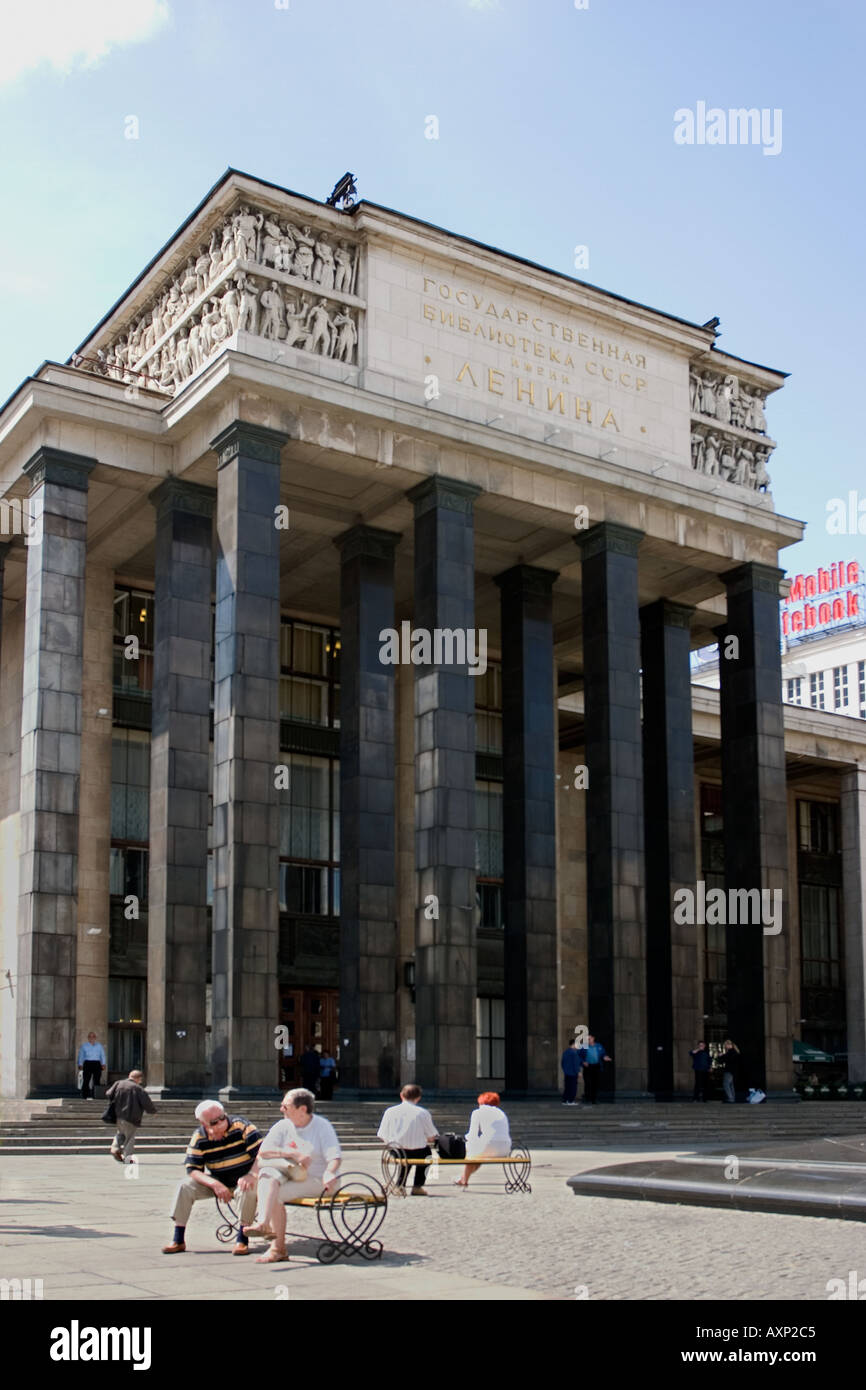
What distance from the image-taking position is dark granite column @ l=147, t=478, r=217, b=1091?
3388 cm

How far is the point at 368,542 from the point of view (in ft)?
130

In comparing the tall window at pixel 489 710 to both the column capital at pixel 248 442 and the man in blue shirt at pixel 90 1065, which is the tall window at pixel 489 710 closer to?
the column capital at pixel 248 442

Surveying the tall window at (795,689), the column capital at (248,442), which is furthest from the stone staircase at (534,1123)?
the tall window at (795,689)

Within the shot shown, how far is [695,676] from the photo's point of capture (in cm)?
10706

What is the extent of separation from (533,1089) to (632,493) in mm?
15676

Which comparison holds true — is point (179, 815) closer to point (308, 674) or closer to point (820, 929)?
Answer: point (308, 674)

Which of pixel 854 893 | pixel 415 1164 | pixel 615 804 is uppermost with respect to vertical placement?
pixel 615 804

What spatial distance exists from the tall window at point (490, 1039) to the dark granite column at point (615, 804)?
808 cm

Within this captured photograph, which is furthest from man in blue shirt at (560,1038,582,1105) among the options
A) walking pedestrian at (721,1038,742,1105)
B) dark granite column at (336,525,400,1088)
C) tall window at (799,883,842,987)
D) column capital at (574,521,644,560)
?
tall window at (799,883,842,987)

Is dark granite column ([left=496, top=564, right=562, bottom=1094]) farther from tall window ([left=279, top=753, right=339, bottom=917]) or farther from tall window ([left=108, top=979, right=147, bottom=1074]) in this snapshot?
tall window ([left=108, top=979, right=147, bottom=1074])

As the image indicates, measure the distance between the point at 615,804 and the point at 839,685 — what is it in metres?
68.1

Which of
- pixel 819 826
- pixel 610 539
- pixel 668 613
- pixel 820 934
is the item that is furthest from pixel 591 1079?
pixel 819 826
